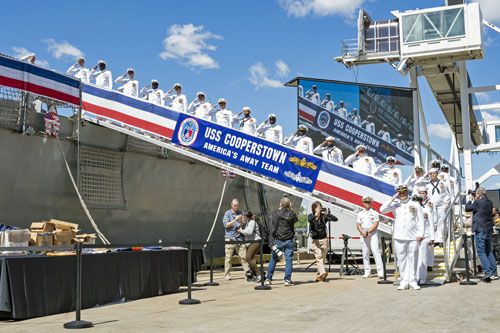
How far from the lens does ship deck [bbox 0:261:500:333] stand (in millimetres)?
6320

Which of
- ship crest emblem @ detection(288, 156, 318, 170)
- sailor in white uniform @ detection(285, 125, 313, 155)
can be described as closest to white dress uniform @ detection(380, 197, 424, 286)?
ship crest emblem @ detection(288, 156, 318, 170)

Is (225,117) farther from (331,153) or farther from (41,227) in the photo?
(41,227)

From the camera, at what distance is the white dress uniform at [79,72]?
52.7 feet

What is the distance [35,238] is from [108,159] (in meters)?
5.96

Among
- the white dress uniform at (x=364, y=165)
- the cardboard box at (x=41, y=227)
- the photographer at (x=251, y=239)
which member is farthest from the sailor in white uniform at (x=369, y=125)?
the cardboard box at (x=41, y=227)

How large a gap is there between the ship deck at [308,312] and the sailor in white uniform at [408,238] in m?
0.32

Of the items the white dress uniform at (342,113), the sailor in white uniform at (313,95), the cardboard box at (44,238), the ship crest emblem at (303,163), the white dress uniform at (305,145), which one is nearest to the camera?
the cardboard box at (44,238)

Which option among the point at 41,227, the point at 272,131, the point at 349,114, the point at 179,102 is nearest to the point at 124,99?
the point at 179,102

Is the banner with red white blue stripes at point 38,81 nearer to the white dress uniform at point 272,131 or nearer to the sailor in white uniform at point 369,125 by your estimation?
the white dress uniform at point 272,131

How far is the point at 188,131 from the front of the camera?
14938 mm

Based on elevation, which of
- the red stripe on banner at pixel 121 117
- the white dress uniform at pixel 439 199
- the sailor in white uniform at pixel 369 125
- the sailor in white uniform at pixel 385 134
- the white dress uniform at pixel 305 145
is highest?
the sailor in white uniform at pixel 369 125

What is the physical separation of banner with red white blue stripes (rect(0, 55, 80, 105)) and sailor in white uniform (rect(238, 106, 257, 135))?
4362 mm

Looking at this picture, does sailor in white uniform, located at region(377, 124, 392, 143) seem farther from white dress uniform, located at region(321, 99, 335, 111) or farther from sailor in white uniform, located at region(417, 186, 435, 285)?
sailor in white uniform, located at region(417, 186, 435, 285)

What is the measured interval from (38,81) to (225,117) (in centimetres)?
498
